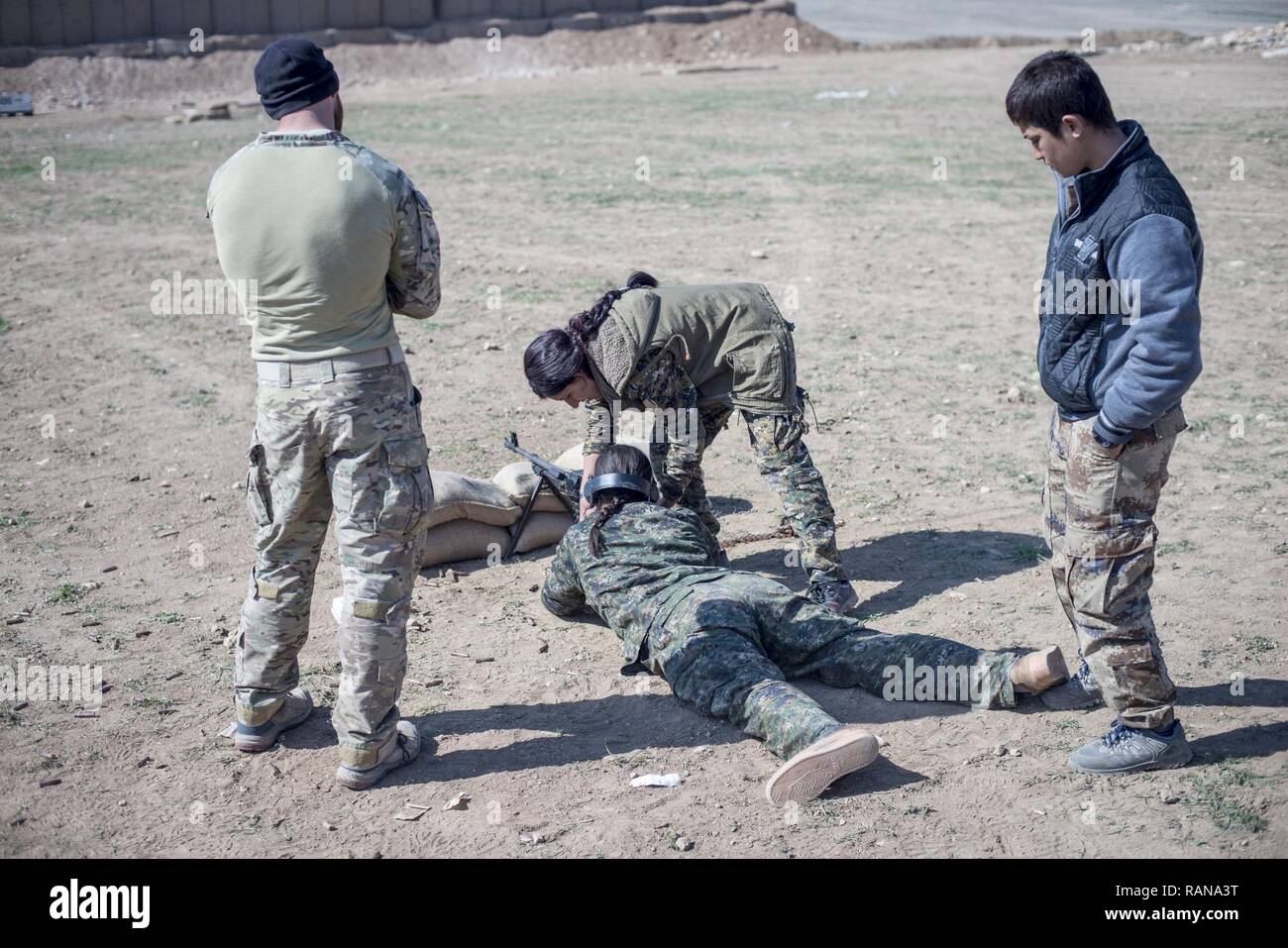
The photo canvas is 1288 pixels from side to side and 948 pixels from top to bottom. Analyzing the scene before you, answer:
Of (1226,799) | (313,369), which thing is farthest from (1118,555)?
(313,369)

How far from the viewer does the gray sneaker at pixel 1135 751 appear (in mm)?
3721

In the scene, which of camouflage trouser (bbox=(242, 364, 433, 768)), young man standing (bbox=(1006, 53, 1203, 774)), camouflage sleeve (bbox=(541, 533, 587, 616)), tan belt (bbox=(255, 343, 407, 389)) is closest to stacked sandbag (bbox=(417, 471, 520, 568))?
camouflage sleeve (bbox=(541, 533, 587, 616))

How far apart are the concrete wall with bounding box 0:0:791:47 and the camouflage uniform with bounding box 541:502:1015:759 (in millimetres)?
28584

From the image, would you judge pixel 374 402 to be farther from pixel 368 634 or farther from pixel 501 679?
pixel 501 679

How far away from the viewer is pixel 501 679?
4.63 m

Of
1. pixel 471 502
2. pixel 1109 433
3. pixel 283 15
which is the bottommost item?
pixel 471 502

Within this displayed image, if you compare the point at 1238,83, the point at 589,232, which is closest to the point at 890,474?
the point at 589,232

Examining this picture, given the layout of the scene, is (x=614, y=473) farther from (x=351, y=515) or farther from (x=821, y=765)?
(x=821, y=765)

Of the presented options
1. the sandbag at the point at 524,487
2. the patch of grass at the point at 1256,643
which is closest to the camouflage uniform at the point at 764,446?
the sandbag at the point at 524,487

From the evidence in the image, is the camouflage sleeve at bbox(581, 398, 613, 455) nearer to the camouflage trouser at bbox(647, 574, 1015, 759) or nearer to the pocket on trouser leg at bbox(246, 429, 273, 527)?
the camouflage trouser at bbox(647, 574, 1015, 759)

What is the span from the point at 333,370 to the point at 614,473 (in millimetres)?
1427

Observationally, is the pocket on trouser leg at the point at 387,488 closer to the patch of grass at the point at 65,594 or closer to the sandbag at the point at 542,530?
the sandbag at the point at 542,530

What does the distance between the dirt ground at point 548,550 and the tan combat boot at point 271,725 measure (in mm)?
52

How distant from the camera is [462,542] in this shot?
5.58 metres
